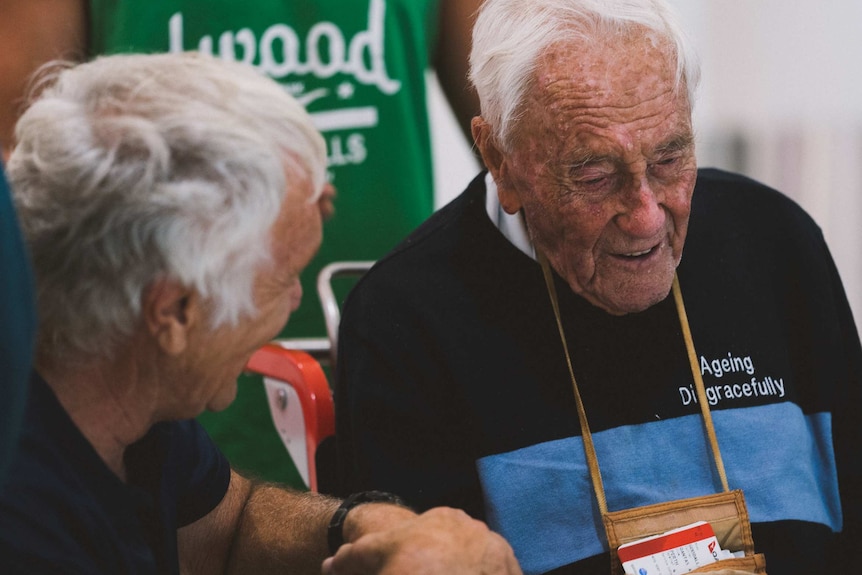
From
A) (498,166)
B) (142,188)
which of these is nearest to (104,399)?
(142,188)

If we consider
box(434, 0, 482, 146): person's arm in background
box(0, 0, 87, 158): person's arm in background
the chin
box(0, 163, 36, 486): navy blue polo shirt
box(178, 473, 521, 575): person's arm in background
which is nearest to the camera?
box(0, 163, 36, 486): navy blue polo shirt

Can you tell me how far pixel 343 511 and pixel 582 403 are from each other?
0.42 meters

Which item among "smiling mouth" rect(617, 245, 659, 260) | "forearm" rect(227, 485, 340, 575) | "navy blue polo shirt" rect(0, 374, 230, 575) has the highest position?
"smiling mouth" rect(617, 245, 659, 260)

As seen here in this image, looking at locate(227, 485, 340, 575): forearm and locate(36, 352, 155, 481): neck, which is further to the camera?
locate(227, 485, 340, 575): forearm

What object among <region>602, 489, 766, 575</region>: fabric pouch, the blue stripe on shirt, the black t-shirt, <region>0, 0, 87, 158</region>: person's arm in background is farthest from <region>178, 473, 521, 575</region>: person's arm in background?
<region>0, 0, 87, 158</region>: person's arm in background

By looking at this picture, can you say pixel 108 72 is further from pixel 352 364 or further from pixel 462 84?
pixel 462 84

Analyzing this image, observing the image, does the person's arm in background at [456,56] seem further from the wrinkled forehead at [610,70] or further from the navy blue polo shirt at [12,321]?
the navy blue polo shirt at [12,321]

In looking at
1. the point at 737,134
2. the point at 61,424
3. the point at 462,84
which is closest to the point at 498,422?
the point at 61,424

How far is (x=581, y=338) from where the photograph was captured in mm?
1766

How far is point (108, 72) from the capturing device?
4.11 ft

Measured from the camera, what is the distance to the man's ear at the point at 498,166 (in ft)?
5.73

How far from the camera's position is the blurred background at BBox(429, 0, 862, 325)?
13.4 ft

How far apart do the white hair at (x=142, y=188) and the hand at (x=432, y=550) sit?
1.03 feet

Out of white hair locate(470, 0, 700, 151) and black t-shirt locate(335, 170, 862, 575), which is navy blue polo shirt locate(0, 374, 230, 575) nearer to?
black t-shirt locate(335, 170, 862, 575)
